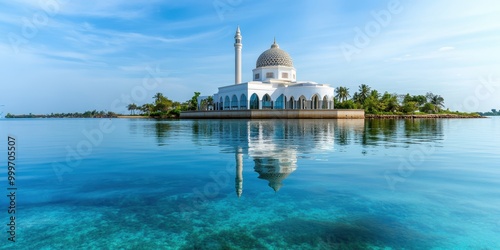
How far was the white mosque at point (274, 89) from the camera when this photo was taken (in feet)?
210

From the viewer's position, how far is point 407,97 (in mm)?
86438

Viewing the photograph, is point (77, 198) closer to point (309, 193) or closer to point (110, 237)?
point (110, 237)

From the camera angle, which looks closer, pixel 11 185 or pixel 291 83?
pixel 11 185

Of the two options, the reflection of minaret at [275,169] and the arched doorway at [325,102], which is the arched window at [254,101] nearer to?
the arched doorway at [325,102]

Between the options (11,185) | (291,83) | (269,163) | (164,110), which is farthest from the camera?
(164,110)

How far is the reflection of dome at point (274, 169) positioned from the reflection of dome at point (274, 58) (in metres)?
61.4

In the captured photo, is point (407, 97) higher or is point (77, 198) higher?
point (407, 97)

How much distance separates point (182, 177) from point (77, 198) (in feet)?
8.39

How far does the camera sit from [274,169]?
905cm

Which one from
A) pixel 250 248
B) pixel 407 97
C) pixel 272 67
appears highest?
pixel 272 67

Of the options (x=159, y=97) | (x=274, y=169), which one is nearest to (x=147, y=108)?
(x=159, y=97)

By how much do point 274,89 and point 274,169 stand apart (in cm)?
5860

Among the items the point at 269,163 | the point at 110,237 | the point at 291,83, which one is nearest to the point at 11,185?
the point at 110,237

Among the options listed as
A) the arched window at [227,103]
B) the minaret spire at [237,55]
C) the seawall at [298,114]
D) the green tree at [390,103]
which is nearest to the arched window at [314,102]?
the seawall at [298,114]
